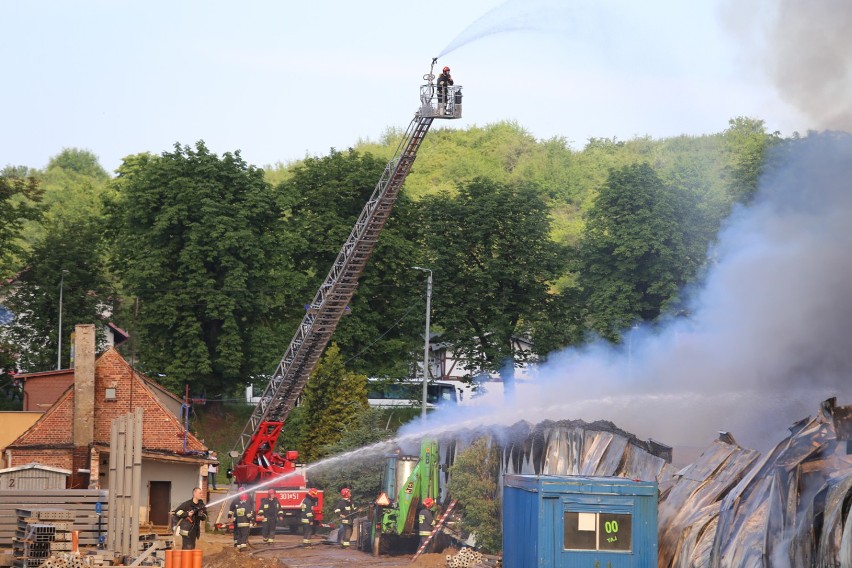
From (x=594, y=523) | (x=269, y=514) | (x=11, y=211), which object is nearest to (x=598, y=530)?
(x=594, y=523)

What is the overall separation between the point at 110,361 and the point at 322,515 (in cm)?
993

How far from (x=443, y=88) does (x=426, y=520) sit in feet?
52.4

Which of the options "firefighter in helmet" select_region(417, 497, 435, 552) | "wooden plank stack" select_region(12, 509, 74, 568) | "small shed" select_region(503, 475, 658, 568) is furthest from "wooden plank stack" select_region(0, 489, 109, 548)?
"small shed" select_region(503, 475, 658, 568)

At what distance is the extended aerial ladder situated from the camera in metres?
45.8

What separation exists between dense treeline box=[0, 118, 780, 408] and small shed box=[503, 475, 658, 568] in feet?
129

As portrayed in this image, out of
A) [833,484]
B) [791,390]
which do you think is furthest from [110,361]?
[833,484]

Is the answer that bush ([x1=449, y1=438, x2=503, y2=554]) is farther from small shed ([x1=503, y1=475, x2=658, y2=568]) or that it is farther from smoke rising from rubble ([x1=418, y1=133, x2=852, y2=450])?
small shed ([x1=503, y1=475, x2=658, y2=568])

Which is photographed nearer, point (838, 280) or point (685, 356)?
point (838, 280)

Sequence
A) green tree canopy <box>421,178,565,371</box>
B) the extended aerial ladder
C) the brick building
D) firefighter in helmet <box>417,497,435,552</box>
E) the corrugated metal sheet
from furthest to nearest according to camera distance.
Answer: green tree canopy <box>421,178,565,371</box> → the extended aerial ladder → the brick building → firefighter in helmet <box>417,497,435,552</box> → the corrugated metal sheet

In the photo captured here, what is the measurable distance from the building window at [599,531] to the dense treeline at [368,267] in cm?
3938

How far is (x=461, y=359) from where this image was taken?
68.6 meters

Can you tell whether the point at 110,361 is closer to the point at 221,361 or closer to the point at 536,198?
the point at 221,361

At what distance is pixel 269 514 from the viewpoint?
3828 centimetres

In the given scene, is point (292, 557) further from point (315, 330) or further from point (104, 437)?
point (315, 330)
